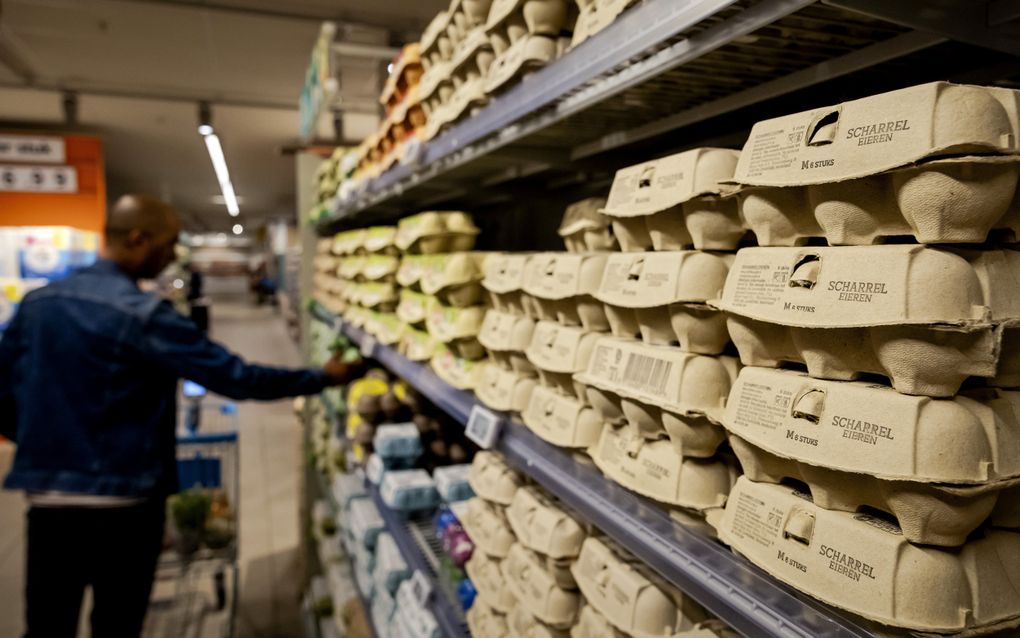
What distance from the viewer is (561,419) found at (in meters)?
1.38

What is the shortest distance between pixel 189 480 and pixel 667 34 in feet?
12.7

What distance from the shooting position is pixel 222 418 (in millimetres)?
5453

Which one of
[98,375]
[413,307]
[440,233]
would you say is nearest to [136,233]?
[98,375]

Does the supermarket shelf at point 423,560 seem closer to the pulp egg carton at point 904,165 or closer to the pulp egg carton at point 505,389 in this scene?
the pulp egg carton at point 505,389

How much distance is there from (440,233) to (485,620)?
1.23m

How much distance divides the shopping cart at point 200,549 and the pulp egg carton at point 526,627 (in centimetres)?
240

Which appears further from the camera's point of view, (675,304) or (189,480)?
(189,480)

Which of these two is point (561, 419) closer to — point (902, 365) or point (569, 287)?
point (569, 287)

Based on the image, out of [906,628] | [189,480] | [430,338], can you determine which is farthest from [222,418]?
[906,628]

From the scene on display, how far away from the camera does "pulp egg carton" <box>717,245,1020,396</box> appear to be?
2.21 feet

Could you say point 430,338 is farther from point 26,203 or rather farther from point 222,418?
point 26,203

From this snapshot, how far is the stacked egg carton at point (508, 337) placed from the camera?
1.64 metres

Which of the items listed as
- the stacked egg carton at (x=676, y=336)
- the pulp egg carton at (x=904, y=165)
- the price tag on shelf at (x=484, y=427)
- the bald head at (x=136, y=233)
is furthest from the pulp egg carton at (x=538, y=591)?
the bald head at (x=136, y=233)

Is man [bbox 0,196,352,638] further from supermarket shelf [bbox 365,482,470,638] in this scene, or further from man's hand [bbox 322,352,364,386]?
supermarket shelf [bbox 365,482,470,638]
